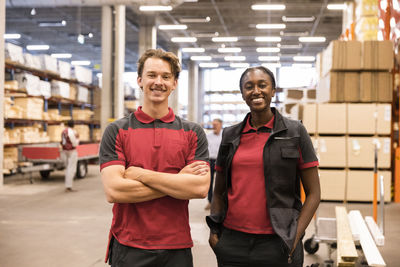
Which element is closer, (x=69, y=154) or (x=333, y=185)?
(x=333, y=185)

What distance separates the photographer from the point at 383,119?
942 centimetres

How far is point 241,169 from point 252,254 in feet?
1.45

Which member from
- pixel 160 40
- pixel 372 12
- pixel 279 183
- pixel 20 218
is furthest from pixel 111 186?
pixel 160 40

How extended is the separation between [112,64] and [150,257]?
15665 mm

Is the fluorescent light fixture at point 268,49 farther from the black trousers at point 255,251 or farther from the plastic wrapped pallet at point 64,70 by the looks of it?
the black trousers at point 255,251

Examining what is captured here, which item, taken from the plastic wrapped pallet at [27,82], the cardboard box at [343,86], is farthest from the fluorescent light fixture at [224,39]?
the cardboard box at [343,86]

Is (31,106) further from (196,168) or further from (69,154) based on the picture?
(196,168)

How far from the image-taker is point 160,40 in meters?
26.4

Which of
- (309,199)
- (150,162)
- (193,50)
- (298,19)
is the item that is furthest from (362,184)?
(193,50)

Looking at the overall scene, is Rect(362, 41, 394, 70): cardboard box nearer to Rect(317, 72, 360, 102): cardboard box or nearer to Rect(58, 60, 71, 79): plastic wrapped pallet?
Rect(317, 72, 360, 102): cardboard box

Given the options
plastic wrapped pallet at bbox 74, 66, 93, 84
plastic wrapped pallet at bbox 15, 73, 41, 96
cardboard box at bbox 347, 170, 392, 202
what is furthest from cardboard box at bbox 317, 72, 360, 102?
plastic wrapped pallet at bbox 74, 66, 93, 84

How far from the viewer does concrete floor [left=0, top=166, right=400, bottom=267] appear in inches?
214

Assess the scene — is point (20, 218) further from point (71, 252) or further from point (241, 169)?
point (241, 169)

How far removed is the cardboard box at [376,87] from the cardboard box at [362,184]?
5.15 feet
